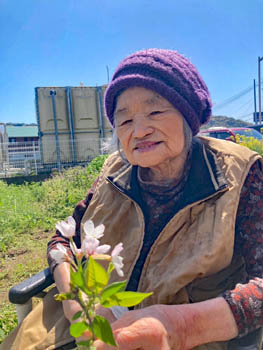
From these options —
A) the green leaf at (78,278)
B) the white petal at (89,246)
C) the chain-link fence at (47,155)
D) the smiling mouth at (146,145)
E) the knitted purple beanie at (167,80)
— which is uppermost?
the chain-link fence at (47,155)

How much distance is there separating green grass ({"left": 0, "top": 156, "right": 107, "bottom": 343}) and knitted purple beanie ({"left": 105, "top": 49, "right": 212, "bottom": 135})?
2044 mm

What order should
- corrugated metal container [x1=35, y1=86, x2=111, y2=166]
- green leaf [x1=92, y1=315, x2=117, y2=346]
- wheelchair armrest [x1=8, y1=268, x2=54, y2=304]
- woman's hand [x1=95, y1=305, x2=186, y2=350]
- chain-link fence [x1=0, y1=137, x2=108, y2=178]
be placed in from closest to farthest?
green leaf [x1=92, y1=315, x2=117, y2=346]
woman's hand [x1=95, y1=305, x2=186, y2=350]
wheelchair armrest [x1=8, y1=268, x2=54, y2=304]
corrugated metal container [x1=35, y1=86, x2=111, y2=166]
chain-link fence [x1=0, y1=137, x2=108, y2=178]

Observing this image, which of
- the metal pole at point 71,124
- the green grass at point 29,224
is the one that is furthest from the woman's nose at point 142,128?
the metal pole at point 71,124

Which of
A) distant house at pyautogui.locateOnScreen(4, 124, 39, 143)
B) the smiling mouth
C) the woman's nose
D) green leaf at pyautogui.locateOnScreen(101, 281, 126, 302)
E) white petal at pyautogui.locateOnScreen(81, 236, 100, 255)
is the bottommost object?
green leaf at pyautogui.locateOnScreen(101, 281, 126, 302)

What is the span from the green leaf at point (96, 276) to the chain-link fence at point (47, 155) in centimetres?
1052

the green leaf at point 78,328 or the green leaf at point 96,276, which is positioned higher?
the green leaf at point 96,276

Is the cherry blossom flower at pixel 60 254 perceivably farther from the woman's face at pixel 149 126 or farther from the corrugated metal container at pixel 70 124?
the corrugated metal container at pixel 70 124

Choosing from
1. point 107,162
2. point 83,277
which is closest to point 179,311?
point 83,277

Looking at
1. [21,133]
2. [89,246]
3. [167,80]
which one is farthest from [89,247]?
[21,133]

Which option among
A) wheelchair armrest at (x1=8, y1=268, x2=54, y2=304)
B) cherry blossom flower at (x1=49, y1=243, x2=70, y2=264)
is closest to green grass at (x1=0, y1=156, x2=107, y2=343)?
wheelchair armrest at (x1=8, y1=268, x2=54, y2=304)

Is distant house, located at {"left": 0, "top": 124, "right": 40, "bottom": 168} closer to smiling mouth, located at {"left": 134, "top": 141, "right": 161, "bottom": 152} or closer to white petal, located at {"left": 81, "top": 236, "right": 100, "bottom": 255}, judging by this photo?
smiling mouth, located at {"left": 134, "top": 141, "right": 161, "bottom": 152}

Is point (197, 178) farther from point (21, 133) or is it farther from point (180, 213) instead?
point (21, 133)

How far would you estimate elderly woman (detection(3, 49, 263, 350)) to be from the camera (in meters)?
1.10

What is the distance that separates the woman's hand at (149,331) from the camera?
0.91 m
